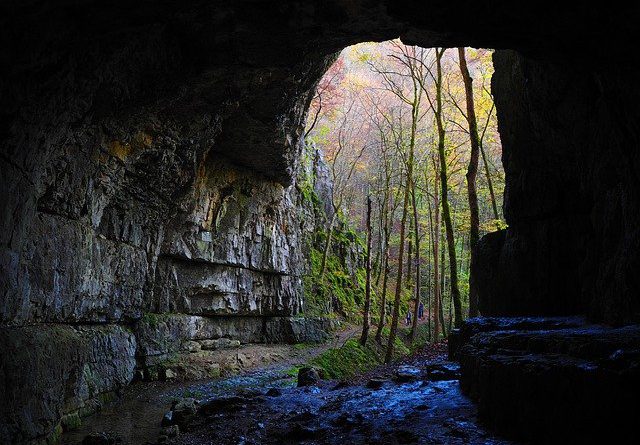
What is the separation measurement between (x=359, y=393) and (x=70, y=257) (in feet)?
22.2

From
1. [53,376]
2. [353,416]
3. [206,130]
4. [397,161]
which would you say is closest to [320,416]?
[353,416]

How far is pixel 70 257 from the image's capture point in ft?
31.8

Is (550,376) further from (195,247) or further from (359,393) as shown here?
(195,247)

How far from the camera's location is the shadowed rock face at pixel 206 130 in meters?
5.48

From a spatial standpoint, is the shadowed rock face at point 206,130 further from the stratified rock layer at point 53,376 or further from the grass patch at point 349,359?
the grass patch at point 349,359

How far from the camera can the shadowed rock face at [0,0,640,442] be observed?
5484mm

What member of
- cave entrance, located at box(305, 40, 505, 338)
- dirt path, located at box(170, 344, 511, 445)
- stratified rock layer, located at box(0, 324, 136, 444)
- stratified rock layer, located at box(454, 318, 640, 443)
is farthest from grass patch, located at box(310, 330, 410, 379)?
stratified rock layer, located at box(454, 318, 640, 443)

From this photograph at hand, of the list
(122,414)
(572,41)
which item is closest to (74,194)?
(122,414)

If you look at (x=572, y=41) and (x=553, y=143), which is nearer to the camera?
(x=572, y=41)

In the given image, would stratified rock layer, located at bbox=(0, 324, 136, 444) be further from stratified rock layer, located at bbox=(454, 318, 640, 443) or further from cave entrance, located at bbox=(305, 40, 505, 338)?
cave entrance, located at bbox=(305, 40, 505, 338)

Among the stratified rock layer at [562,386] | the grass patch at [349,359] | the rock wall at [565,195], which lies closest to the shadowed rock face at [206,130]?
the rock wall at [565,195]

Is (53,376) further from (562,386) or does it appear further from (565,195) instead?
(565,195)

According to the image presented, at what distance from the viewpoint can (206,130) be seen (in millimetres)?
13812

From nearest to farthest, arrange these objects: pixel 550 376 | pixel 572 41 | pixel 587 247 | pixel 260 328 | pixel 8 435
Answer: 1. pixel 550 376
2. pixel 572 41
3. pixel 8 435
4. pixel 587 247
5. pixel 260 328
